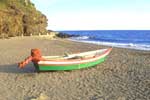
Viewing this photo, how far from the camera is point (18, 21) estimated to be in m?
61.3

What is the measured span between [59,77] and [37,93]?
3769 millimetres

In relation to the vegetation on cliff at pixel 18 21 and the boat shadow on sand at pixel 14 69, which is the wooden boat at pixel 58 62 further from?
the vegetation on cliff at pixel 18 21

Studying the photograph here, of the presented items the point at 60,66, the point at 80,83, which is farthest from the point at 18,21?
the point at 80,83

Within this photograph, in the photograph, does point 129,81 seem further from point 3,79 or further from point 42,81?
point 3,79

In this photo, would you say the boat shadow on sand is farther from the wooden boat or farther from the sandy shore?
the wooden boat

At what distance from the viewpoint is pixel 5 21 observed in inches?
2260

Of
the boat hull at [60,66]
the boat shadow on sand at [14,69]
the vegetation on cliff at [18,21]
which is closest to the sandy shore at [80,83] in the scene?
the boat shadow on sand at [14,69]

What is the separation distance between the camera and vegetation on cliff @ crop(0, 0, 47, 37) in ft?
190

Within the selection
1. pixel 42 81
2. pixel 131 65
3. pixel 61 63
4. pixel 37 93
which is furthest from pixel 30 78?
pixel 131 65

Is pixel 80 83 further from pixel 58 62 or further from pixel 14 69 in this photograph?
pixel 14 69

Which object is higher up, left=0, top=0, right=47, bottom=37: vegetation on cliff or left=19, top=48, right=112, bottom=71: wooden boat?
left=0, top=0, right=47, bottom=37: vegetation on cliff

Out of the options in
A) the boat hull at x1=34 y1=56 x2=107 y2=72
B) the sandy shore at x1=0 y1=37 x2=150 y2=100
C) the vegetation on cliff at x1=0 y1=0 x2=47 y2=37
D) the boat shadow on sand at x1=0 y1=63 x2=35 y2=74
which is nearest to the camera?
the sandy shore at x1=0 y1=37 x2=150 y2=100

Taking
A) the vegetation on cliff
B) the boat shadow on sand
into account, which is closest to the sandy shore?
the boat shadow on sand

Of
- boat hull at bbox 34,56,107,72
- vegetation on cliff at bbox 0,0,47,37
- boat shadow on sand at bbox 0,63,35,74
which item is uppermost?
vegetation on cliff at bbox 0,0,47,37
